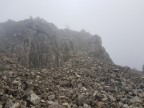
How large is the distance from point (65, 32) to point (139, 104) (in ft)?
60.5

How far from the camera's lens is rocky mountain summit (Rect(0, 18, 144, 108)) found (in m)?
15.1

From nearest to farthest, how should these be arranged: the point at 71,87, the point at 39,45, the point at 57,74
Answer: the point at 71,87 → the point at 57,74 → the point at 39,45

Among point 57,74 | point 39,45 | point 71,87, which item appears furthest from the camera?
point 39,45

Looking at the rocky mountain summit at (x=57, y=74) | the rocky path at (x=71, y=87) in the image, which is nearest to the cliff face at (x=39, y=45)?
the rocky mountain summit at (x=57, y=74)

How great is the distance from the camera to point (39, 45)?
24.2m

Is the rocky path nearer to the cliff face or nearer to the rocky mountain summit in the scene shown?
the rocky mountain summit

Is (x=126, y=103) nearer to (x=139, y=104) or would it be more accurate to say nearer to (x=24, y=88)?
(x=139, y=104)

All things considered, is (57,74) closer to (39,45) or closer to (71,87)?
(71,87)

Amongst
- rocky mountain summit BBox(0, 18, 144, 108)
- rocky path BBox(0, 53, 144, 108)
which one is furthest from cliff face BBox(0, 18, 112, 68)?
rocky path BBox(0, 53, 144, 108)

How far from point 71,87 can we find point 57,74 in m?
2.34

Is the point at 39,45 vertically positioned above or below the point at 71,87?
above

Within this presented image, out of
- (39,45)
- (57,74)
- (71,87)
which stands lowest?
(71,87)

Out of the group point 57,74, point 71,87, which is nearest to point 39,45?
point 57,74

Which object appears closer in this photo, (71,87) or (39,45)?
(71,87)
